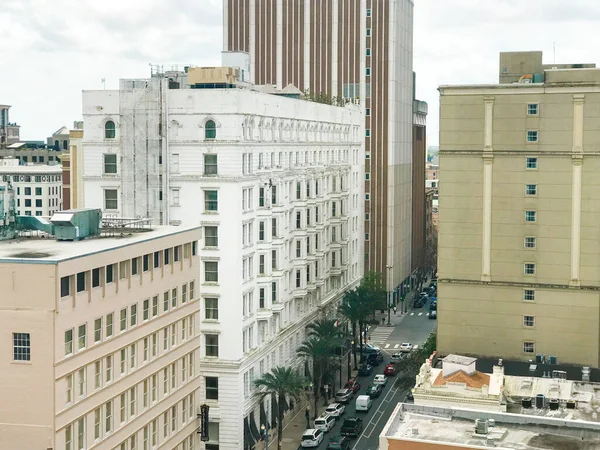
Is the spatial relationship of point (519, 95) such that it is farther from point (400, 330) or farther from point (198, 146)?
point (400, 330)

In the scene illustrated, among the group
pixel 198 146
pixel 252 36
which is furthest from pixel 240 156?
pixel 252 36

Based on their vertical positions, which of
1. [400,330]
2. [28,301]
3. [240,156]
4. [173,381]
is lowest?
[400,330]

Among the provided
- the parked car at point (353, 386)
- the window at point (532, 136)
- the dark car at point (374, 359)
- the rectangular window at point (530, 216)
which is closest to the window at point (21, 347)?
the rectangular window at point (530, 216)

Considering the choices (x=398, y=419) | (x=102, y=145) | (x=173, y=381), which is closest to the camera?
(x=398, y=419)

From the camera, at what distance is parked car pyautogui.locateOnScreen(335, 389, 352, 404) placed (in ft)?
396

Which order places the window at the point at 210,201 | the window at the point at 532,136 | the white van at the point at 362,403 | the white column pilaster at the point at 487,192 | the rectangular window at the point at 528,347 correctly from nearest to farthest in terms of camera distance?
the window at the point at 532,136 < the white column pilaster at the point at 487,192 < the rectangular window at the point at 528,347 < the window at the point at 210,201 < the white van at the point at 362,403

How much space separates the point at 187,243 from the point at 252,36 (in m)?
105

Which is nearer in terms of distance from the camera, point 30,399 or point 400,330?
point 30,399

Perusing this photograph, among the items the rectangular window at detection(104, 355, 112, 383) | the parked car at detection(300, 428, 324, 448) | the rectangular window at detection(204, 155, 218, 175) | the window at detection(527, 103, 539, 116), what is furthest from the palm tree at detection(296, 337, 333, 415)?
the rectangular window at detection(104, 355, 112, 383)

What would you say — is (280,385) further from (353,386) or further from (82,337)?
(82,337)

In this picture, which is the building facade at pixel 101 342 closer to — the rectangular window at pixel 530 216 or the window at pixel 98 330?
the window at pixel 98 330

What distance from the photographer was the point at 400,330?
165m

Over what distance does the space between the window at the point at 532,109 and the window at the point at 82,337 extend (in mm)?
47308

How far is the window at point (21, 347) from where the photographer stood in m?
63.0
